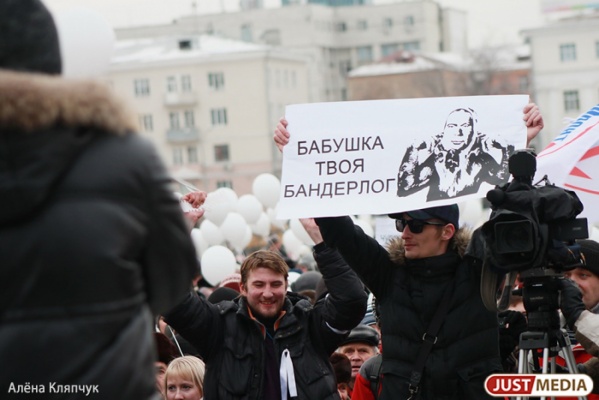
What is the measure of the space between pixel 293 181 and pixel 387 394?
41.6 inches

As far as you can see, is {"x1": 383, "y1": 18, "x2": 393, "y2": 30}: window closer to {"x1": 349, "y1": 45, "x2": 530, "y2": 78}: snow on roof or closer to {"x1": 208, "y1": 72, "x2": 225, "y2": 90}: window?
{"x1": 349, "y1": 45, "x2": 530, "y2": 78}: snow on roof

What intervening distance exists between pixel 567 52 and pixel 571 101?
3.12m

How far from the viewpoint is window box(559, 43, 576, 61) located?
290ft

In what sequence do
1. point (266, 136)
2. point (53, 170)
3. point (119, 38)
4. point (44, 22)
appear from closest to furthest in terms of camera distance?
point (53, 170) < point (44, 22) < point (266, 136) < point (119, 38)

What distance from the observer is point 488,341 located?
5918 millimetres

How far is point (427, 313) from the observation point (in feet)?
19.5

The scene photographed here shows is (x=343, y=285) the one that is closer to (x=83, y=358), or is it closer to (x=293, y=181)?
(x=293, y=181)

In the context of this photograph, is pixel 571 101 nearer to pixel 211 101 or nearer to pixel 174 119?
pixel 211 101

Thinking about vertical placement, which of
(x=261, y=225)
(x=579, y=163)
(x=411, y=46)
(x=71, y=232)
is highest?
(x=411, y=46)

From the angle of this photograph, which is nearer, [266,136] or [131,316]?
[131,316]

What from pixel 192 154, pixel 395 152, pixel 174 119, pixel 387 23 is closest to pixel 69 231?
pixel 395 152

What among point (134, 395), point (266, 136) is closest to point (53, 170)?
point (134, 395)

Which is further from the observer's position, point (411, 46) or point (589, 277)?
point (411, 46)

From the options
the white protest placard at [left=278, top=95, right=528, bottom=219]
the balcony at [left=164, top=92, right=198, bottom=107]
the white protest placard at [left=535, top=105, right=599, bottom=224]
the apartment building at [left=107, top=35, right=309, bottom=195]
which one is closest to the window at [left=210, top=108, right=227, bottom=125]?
the apartment building at [left=107, top=35, right=309, bottom=195]
